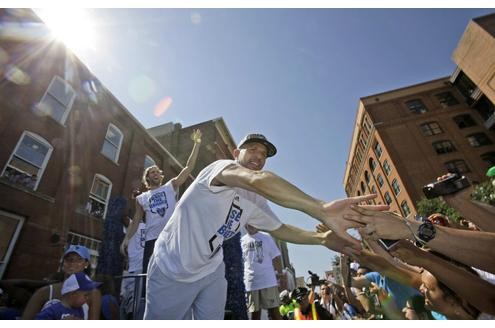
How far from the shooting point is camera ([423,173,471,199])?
2.23m

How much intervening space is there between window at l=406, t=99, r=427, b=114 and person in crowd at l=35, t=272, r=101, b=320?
145 feet

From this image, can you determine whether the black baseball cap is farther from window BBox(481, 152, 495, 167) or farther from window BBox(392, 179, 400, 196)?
window BBox(481, 152, 495, 167)

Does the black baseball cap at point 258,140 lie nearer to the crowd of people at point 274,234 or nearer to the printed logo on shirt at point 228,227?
the crowd of people at point 274,234

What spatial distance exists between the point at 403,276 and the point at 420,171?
3583cm

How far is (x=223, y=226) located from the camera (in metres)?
2.31

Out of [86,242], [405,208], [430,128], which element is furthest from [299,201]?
[430,128]

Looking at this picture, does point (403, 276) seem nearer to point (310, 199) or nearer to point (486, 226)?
point (486, 226)

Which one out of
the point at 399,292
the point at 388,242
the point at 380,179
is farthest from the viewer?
the point at 380,179

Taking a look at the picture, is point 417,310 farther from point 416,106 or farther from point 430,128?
point 416,106

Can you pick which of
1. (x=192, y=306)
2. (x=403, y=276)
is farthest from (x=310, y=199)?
(x=403, y=276)

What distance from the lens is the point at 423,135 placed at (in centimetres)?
3556

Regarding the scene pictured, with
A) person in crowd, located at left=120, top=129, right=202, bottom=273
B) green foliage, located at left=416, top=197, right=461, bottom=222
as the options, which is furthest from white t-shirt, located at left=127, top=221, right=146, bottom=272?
green foliage, located at left=416, top=197, right=461, bottom=222

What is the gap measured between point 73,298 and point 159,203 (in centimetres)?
166

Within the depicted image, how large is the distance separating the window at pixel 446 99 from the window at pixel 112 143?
4147 cm
